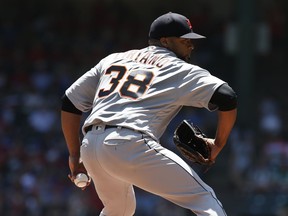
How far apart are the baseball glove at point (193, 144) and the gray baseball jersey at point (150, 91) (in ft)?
0.58

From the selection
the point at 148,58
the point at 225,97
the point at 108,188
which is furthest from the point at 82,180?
the point at 225,97

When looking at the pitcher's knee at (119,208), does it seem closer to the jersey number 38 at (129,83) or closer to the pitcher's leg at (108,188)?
the pitcher's leg at (108,188)

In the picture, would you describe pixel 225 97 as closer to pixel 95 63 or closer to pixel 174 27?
pixel 174 27

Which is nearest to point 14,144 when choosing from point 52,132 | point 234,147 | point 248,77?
point 52,132

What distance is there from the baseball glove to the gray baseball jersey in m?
0.18

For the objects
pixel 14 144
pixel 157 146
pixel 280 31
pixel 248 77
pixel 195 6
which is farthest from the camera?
pixel 195 6

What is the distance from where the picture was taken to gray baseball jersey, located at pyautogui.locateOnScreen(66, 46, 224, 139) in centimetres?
438

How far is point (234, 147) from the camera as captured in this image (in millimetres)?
12180

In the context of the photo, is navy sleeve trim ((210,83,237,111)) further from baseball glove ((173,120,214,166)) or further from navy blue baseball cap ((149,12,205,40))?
navy blue baseball cap ((149,12,205,40))

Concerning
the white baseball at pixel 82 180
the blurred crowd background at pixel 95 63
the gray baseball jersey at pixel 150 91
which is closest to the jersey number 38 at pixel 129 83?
the gray baseball jersey at pixel 150 91

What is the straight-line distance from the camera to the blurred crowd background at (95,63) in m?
11.4

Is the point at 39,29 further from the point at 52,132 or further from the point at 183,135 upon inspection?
the point at 183,135

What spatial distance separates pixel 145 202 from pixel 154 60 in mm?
6941

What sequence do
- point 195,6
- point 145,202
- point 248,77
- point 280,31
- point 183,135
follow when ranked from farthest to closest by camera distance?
1. point 195,6
2. point 280,31
3. point 248,77
4. point 145,202
5. point 183,135
